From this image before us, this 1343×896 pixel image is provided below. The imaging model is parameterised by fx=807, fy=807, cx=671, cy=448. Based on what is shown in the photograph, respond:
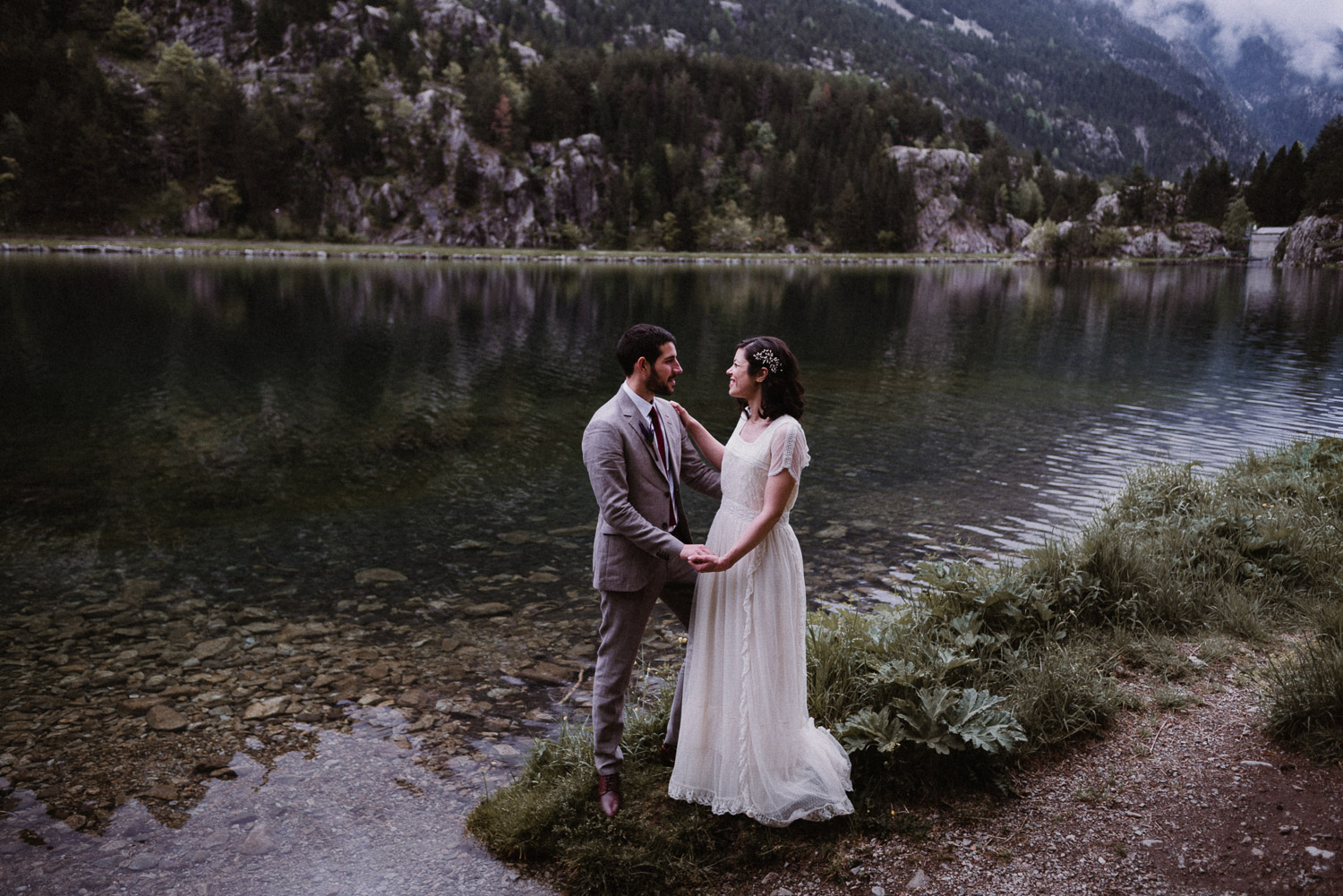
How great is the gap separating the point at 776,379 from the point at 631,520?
126 centimetres

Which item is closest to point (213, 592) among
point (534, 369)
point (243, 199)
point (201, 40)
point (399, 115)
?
point (534, 369)

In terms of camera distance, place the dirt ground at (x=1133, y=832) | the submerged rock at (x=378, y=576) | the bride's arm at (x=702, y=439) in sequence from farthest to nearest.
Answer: the submerged rock at (x=378, y=576), the bride's arm at (x=702, y=439), the dirt ground at (x=1133, y=832)

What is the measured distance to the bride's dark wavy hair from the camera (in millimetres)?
5027

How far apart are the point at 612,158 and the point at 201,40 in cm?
10287

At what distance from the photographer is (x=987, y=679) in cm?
643

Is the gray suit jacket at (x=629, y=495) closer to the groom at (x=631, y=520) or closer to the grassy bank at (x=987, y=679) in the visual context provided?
the groom at (x=631, y=520)

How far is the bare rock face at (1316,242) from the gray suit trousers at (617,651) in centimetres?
16181

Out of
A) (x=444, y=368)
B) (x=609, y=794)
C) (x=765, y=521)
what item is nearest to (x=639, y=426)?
(x=765, y=521)

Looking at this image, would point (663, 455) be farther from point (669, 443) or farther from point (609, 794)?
point (609, 794)

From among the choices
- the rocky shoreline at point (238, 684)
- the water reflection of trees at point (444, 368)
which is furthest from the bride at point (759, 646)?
the water reflection of trees at point (444, 368)

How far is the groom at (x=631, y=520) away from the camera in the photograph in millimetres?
5031

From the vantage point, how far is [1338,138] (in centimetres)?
15075

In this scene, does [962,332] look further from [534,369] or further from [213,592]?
[213,592]

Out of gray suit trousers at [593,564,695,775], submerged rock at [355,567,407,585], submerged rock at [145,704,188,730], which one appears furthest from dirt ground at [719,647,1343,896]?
submerged rock at [355,567,407,585]
